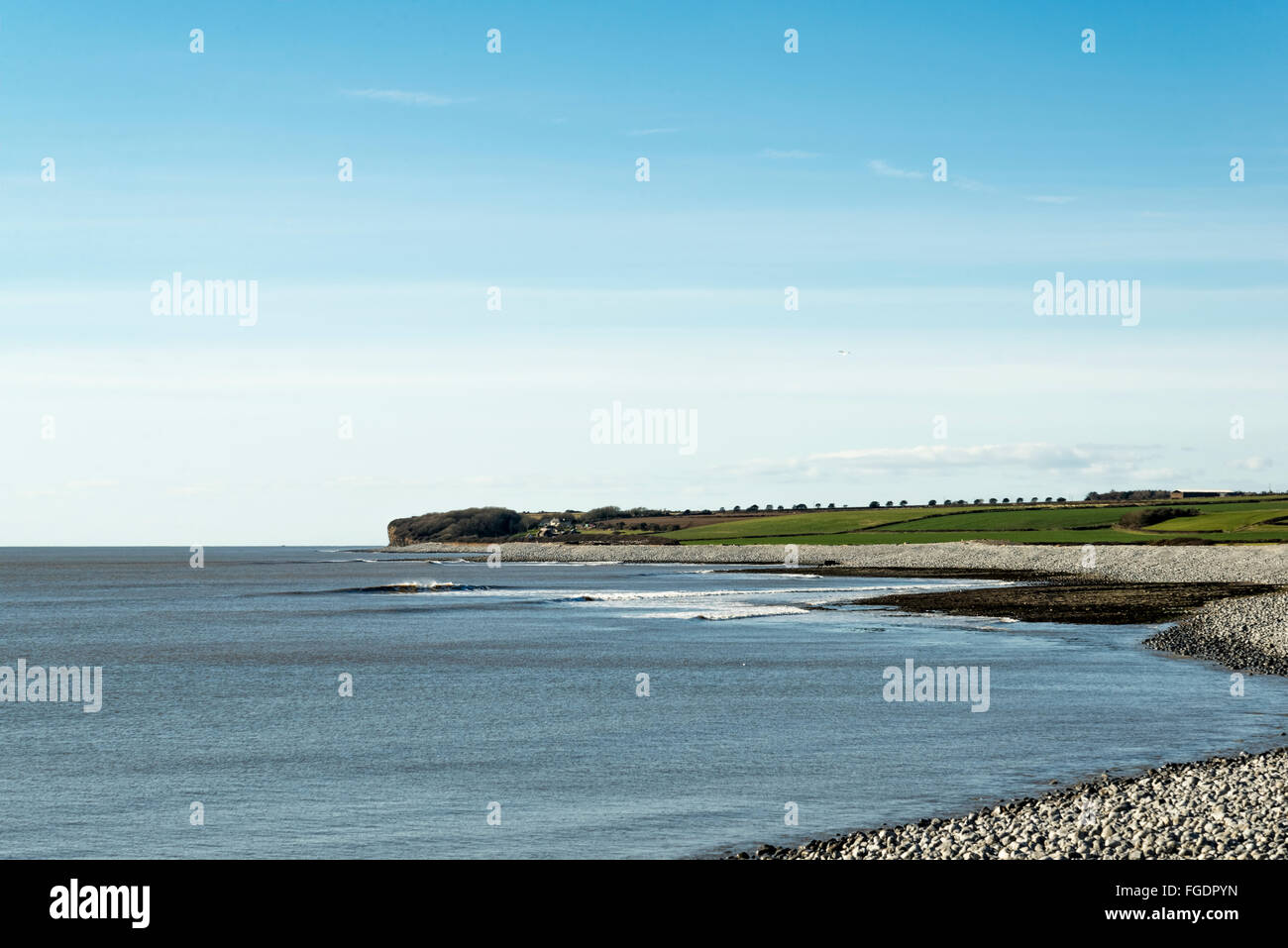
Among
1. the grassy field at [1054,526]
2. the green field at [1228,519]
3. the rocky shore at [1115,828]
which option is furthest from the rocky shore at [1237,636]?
the green field at [1228,519]

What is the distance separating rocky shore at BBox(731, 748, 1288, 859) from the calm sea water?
4.91 feet

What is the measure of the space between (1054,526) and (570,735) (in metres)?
136

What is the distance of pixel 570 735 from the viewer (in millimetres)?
30094

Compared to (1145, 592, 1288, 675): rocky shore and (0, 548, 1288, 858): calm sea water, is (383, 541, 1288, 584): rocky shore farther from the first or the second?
(0, 548, 1288, 858): calm sea water

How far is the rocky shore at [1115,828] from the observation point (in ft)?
52.7

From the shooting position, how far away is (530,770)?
82.6 ft

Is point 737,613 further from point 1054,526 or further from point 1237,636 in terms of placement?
point 1054,526

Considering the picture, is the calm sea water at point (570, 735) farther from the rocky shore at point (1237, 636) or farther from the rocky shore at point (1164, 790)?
the rocky shore at point (1237, 636)

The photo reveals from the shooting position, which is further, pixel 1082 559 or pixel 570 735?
pixel 1082 559

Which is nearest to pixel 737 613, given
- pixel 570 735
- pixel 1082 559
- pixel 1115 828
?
→ pixel 570 735

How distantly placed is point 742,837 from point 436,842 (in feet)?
16.0

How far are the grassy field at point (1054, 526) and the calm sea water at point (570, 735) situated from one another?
79.4 meters
